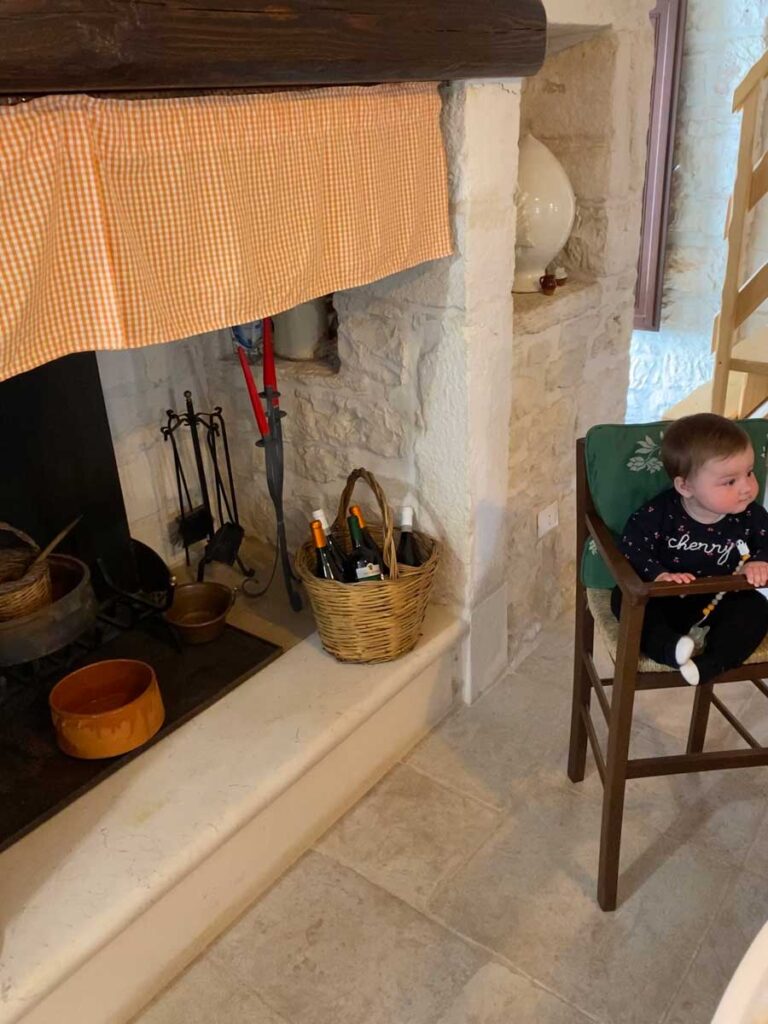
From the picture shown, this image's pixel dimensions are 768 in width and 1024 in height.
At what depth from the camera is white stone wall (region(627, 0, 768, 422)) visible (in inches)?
135

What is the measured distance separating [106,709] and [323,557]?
55 centimetres

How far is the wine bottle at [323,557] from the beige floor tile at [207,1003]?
2.62 ft

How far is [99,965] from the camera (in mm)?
1406

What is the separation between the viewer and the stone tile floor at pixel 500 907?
1495 mm

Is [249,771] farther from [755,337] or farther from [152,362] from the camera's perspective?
[755,337]

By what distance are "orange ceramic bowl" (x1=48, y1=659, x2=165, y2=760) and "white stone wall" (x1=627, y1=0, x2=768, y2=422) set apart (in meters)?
2.93

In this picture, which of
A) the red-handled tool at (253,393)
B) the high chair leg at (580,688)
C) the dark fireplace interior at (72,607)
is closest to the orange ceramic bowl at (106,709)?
the dark fireplace interior at (72,607)

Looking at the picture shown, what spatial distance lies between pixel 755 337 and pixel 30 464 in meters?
2.80

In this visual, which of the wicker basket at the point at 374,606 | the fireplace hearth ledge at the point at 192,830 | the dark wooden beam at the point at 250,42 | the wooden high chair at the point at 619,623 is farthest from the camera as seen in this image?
the wicker basket at the point at 374,606

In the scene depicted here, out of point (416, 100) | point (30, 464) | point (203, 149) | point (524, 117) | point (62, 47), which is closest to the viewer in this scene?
point (62, 47)

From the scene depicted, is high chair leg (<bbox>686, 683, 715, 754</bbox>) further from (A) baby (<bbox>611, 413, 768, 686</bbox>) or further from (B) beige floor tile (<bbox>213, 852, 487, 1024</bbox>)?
(B) beige floor tile (<bbox>213, 852, 487, 1024</bbox>)

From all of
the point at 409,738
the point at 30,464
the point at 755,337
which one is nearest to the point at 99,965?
the point at 409,738

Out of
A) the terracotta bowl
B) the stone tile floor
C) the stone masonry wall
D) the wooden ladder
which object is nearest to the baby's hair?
the stone masonry wall

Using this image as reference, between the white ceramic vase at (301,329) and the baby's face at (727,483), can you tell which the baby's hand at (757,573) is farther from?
the white ceramic vase at (301,329)
